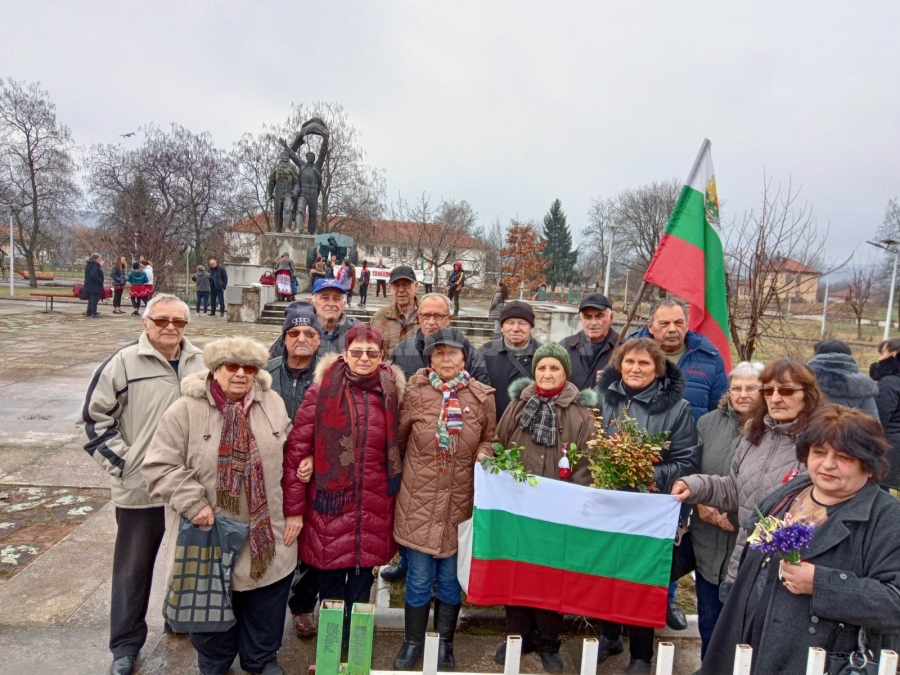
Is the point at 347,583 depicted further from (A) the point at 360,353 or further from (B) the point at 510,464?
(A) the point at 360,353

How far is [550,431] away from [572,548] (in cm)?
66

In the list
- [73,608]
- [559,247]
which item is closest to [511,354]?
[73,608]

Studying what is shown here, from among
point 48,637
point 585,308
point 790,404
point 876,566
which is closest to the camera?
point 876,566

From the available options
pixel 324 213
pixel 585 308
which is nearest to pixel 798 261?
pixel 585 308

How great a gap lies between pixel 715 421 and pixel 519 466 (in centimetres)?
120

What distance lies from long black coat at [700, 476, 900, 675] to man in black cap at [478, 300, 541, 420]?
2254mm

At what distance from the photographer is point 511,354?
426 cm

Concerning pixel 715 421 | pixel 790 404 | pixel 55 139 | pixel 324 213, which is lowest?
pixel 715 421

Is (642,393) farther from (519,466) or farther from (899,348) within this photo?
(899,348)

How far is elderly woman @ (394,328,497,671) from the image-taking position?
10.4ft

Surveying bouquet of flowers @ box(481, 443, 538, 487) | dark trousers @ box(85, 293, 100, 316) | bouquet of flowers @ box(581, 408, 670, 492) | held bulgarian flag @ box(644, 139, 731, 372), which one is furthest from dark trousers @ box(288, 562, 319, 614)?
dark trousers @ box(85, 293, 100, 316)

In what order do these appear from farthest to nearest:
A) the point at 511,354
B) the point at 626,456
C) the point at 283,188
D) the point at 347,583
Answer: the point at 283,188 → the point at 511,354 → the point at 347,583 → the point at 626,456

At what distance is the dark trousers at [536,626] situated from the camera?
325 cm

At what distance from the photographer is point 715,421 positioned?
10.8ft
